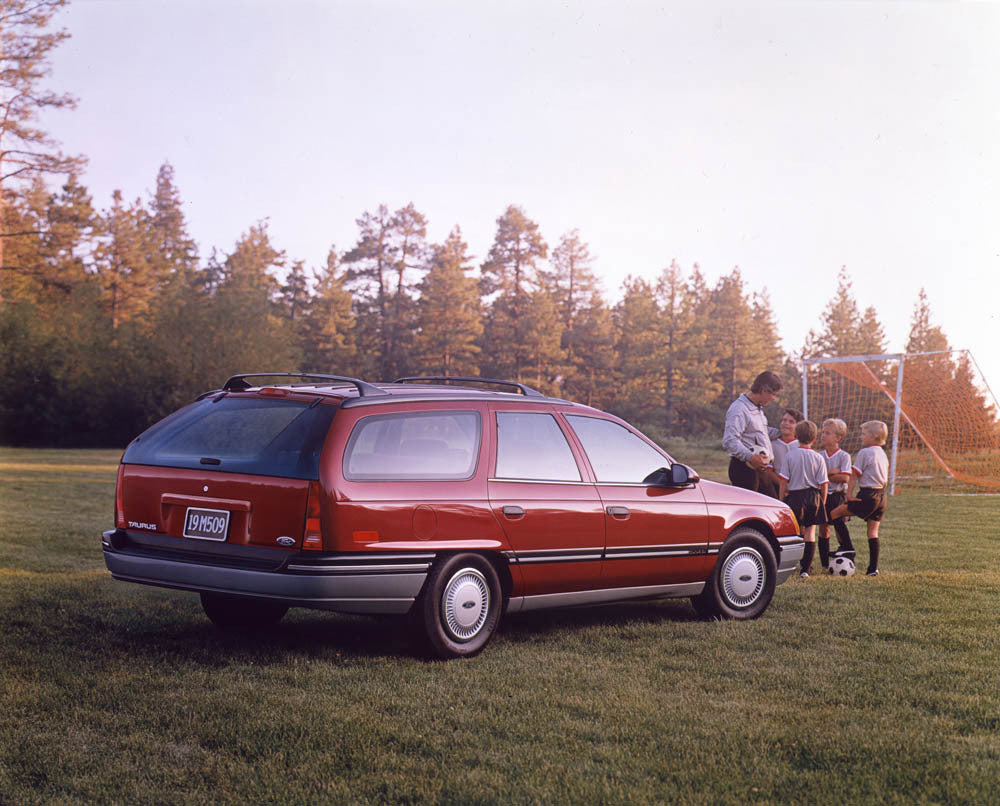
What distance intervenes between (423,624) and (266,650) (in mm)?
1096

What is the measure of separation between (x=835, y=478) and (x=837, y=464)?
197 millimetres

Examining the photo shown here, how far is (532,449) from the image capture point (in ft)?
24.2

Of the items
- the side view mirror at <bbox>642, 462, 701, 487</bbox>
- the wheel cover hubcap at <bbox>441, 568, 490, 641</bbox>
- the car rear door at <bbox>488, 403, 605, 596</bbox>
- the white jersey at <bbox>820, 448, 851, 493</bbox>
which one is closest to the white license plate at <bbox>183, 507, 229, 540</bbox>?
the wheel cover hubcap at <bbox>441, 568, 490, 641</bbox>

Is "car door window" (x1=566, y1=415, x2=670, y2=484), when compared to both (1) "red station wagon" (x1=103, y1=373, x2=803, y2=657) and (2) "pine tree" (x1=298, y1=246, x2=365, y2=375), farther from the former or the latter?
(2) "pine tree" (x1=298, y1=246, x2=365, y2=375)

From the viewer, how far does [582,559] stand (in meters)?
7.35

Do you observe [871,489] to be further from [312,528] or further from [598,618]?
[312,528]

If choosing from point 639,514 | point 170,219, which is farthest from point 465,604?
point 170,219

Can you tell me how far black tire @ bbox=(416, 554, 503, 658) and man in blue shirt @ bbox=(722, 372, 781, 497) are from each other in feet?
12.1

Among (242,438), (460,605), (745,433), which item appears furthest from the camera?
(745,433)

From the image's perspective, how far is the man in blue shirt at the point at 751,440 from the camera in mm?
9984

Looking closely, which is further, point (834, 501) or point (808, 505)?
point (834, 501)

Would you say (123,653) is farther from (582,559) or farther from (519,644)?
(582,559)

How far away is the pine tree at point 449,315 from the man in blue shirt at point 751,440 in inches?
2356

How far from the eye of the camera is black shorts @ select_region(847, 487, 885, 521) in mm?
10430
